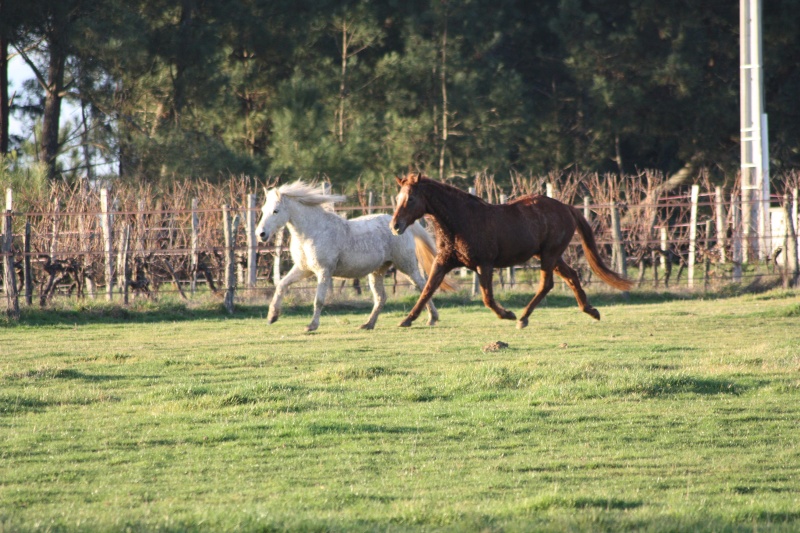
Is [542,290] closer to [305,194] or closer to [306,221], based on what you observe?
[306,221]

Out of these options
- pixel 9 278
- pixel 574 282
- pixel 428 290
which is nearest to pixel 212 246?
pixel 9 278

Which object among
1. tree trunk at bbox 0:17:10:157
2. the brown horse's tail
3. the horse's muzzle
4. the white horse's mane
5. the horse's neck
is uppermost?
tree trunk at bbox 0:17:10:157

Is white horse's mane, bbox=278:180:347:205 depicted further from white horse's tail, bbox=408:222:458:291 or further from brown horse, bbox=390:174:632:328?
brown horse, bbox=390:174:632:328

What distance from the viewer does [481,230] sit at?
38.4ft

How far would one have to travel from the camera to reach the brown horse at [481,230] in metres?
11.5

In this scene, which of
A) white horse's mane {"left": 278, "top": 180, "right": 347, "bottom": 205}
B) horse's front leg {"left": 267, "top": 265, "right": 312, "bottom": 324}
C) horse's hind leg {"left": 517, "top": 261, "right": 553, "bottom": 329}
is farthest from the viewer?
white horse's mane {"left": 278, "top": 180, "right": 347, "bottom": 205}

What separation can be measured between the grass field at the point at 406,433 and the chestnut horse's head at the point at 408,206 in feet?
4.18

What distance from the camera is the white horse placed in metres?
13.6

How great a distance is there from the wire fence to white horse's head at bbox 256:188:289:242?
11.0ft

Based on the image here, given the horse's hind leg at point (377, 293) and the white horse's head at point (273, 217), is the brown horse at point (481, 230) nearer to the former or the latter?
the horse's hind leg at point (377, 293)

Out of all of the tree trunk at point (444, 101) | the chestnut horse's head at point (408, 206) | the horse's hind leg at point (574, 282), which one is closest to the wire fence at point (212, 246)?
the horse's hind leg at point (574, 282)

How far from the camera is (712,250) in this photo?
22047 millimetres

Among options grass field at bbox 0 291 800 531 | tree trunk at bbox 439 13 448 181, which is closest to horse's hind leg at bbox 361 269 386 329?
grass field at bbox 0 291 800 531

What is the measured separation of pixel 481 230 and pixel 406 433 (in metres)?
5.05
